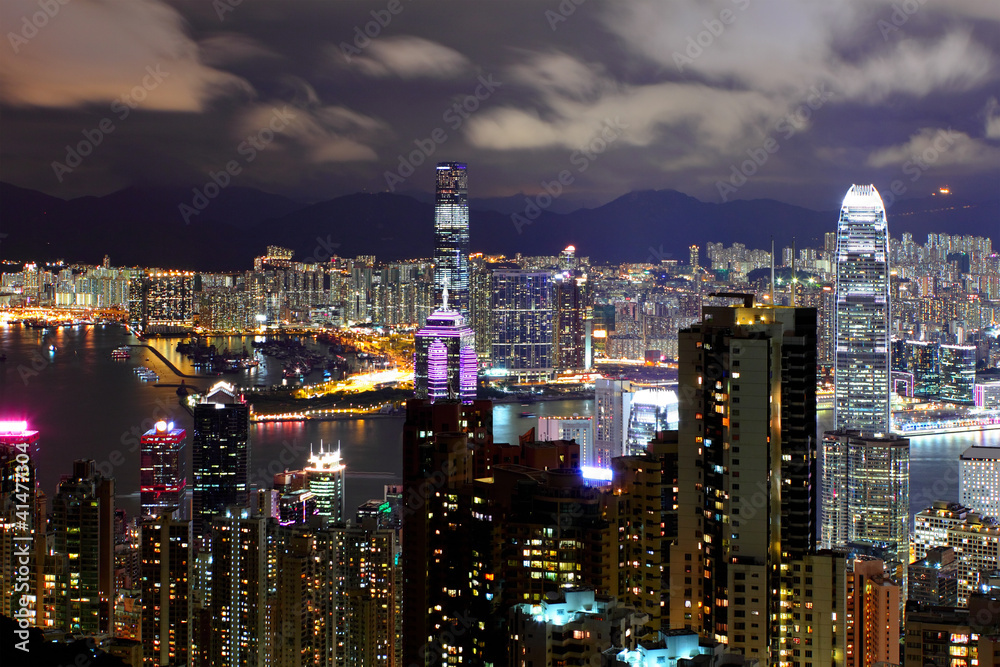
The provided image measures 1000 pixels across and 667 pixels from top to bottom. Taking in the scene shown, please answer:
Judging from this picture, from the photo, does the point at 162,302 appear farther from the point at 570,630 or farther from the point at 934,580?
the point at 570,630

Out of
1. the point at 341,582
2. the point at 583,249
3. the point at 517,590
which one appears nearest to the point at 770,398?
the point at 517,590

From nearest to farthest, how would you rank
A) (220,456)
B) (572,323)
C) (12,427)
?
(12,427) → (220,456) → (572,323)

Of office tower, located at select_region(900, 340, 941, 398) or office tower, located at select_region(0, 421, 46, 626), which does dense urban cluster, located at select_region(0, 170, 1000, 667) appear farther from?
office tower, located at select_region(900, 340, 941, 398)

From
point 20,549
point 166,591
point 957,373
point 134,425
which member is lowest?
point 166,591

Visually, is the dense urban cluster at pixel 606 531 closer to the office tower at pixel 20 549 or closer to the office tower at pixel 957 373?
the office tower at pixel 20 549

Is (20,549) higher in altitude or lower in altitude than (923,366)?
lower

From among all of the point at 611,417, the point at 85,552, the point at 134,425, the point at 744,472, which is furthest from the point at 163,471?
the point at 744,472

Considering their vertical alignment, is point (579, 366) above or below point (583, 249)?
below

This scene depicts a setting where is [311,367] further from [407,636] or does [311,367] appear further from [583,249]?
[407,636]
